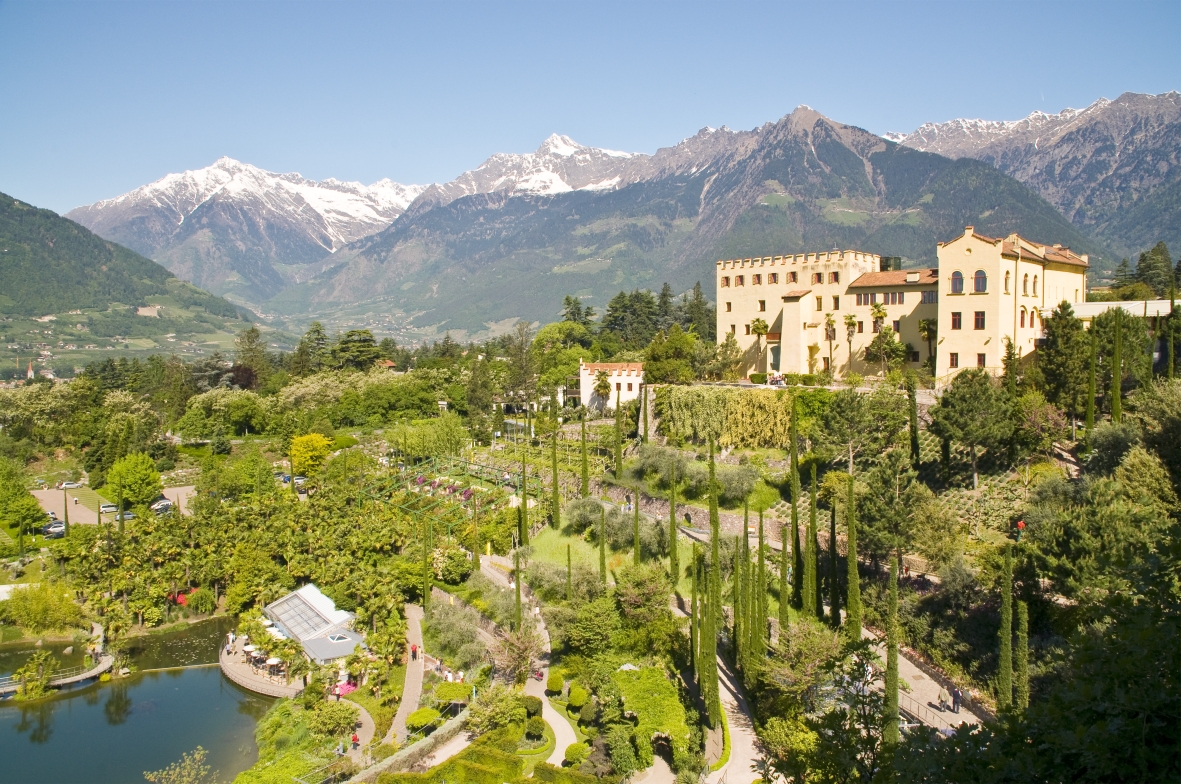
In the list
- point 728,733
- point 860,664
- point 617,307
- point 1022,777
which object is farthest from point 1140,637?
point 617,307

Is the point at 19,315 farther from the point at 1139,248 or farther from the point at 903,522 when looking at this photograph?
the point at 1139,248

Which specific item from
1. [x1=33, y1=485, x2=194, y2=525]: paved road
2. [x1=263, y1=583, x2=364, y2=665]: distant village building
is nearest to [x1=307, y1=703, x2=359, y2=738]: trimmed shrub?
[x1=263, y1=583, x2=364, y2=665]: distant village building

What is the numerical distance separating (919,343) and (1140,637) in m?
35.2

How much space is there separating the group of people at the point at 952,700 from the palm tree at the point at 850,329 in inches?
914

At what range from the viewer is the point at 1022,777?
312 inches

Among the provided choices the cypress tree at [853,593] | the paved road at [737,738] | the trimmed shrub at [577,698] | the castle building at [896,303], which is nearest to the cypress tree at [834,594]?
the cypress tree at [853,593]

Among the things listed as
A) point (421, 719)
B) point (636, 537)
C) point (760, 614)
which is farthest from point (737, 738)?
point (636, 537)

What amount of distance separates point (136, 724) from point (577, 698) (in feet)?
50.2

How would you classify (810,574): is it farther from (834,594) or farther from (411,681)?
(411,681)

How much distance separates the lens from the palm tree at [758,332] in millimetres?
47000

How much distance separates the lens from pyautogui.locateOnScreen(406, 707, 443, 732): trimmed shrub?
2544cm

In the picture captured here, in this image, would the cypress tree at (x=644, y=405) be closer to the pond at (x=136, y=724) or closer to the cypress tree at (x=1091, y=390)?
Answer: the cypress tree at (x=1091, y=390)

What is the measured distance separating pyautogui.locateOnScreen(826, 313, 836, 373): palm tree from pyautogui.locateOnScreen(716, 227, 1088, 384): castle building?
0.05m

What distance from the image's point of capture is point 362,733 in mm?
25797
